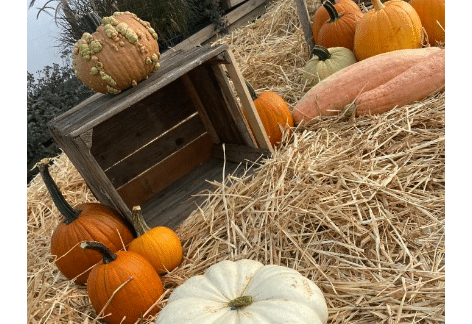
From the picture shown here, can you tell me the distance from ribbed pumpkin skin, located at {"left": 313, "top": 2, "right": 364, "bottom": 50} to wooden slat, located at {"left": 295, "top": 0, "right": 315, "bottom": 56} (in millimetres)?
258

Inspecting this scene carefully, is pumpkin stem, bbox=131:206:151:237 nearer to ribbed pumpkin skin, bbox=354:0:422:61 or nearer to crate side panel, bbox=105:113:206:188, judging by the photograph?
crate side panel, bbox=105:113:206:188

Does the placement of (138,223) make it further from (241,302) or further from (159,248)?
(241,302)

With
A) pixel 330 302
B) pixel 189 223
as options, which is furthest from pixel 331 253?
pixel 189 223

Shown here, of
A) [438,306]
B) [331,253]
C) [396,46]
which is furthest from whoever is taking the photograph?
[396,46]

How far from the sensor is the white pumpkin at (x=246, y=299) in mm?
1314

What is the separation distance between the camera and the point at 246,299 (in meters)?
1.36

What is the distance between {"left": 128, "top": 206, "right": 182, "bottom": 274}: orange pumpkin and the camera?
1.98 meters

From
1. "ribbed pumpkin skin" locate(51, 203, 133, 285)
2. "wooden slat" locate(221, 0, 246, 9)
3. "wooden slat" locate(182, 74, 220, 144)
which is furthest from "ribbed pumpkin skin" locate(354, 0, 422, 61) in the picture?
"wooden slat" locate(221, 0, 246, 9)

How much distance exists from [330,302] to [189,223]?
0.87m

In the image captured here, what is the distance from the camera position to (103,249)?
1763 millimetres

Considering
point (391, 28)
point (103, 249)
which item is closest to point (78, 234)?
point (103, 249)

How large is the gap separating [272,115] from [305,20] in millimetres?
1208

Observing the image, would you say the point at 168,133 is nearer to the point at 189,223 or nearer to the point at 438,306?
the point at 189,223

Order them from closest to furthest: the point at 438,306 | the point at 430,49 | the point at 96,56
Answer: the point at 438,306 < the point at 96,56 < the point at 430,49
